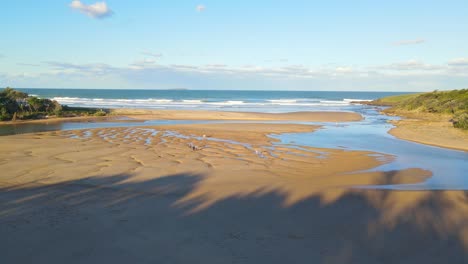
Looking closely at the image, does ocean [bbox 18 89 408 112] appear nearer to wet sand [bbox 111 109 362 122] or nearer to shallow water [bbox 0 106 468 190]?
wet sand [bbox 111 109 362 122]

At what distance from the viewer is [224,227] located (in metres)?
6.03

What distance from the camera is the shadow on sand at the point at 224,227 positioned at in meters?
5.11

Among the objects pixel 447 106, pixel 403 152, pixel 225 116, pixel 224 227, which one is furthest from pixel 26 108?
pixel 447 106

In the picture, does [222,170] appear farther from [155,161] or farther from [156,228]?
[156,228]

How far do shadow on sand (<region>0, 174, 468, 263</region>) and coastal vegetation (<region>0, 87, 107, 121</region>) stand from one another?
19451mm

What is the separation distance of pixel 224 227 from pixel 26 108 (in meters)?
25.1

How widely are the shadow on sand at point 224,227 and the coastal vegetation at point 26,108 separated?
19.5 metres

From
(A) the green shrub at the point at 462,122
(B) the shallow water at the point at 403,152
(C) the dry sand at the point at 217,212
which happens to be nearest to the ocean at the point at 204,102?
(A) the green shrub at the point at 462,122

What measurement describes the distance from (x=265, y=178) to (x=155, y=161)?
365cm

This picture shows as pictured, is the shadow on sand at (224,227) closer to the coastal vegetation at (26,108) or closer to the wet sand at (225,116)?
the coastal vegetation at (26,108)

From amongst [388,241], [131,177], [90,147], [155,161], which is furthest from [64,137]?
[388,241]

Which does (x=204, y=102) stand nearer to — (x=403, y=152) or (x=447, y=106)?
(x=447, y=106)

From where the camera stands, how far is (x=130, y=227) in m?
5.95

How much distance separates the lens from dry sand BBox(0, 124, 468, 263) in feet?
17.0
